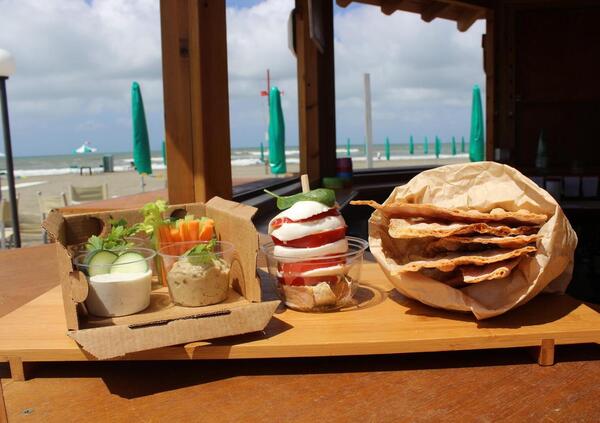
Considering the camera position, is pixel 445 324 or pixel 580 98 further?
pixel 580 98

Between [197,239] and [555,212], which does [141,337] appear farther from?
[555,212]

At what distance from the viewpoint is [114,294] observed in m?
0.95

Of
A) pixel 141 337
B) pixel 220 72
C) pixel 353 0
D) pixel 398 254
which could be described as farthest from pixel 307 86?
pixel 141 337

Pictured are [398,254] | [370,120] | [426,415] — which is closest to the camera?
[426,415]

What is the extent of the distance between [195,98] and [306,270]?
1.13 meters

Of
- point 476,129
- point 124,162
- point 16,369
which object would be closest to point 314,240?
point 16,369

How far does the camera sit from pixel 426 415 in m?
0.73

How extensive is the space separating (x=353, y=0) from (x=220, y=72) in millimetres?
3098

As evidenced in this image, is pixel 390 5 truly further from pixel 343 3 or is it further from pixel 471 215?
pixel 471 215

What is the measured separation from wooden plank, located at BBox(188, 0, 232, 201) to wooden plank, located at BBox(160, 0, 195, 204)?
2 centimetres

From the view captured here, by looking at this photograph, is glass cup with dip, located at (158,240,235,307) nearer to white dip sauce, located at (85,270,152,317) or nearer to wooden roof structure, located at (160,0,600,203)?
white dip sauce, located at (85,270,152,317)

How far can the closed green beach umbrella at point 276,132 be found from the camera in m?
8.30

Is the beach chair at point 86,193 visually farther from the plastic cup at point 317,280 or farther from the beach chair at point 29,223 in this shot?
the plastic cup at point 317,280

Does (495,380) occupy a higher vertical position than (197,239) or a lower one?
lower
